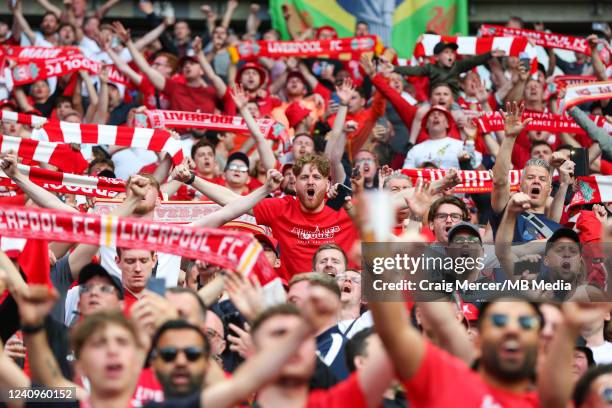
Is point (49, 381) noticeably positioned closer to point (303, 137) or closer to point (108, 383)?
point (108, 383)

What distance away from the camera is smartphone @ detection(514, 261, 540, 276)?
9.19m

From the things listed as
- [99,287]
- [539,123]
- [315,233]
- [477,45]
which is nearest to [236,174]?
[315,233]

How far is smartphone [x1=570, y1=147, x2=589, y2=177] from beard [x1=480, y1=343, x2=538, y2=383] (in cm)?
549

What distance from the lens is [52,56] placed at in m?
14.7

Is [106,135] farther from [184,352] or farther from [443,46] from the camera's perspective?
[184,352]

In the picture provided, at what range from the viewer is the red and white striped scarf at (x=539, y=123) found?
42.3 ft

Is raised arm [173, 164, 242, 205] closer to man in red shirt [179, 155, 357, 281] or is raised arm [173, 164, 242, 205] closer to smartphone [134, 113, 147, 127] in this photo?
man in red shirt [179, 155, 357, 281]

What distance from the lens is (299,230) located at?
10.1 meters

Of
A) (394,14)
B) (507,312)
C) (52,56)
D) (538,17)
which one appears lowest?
(507,312)

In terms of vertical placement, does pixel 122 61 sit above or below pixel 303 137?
above

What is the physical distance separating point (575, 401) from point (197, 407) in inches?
71.3

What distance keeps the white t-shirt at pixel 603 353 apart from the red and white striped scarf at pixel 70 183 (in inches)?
156

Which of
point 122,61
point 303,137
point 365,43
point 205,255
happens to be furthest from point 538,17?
point 205,255

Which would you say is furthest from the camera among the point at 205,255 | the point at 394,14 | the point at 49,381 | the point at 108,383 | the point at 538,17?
the point at 538,17
